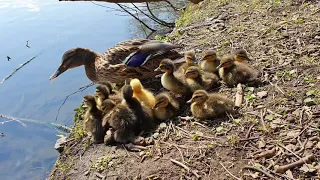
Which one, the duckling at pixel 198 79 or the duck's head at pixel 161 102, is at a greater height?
the duckling at pixel 198 79

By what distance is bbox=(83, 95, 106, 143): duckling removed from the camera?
3.15 m

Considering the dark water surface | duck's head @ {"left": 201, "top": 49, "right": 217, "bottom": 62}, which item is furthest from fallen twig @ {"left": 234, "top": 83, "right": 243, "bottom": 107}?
the dark water surface

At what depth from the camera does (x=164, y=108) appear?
3186 mm

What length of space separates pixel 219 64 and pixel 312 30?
1229mm

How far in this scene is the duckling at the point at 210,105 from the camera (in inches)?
120

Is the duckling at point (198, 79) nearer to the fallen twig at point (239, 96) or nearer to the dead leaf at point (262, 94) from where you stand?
the fallen twig at point (239, 96)

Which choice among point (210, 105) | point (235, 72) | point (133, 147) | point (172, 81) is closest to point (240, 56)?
point (235, 72)

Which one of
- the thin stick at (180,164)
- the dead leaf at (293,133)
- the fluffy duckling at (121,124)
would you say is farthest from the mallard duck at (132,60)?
the dead leaf at (293,133)

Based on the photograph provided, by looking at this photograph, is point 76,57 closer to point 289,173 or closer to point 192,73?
point 192,73

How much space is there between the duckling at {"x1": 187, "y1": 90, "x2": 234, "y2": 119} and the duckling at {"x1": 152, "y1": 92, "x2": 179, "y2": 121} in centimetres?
19

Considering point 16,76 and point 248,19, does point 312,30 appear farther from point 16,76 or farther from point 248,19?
point 16,76

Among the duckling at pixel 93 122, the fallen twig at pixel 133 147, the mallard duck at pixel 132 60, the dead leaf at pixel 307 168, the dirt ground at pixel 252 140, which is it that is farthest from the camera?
the mallard duck at pixel 132 60

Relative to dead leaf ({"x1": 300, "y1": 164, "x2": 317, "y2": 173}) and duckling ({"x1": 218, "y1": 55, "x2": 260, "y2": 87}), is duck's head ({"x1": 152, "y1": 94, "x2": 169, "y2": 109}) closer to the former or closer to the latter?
duckling ({"x1": 218, "y1": 55, "x2": 260, "y2": 87})

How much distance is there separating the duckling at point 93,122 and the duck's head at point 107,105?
77 millimetres
